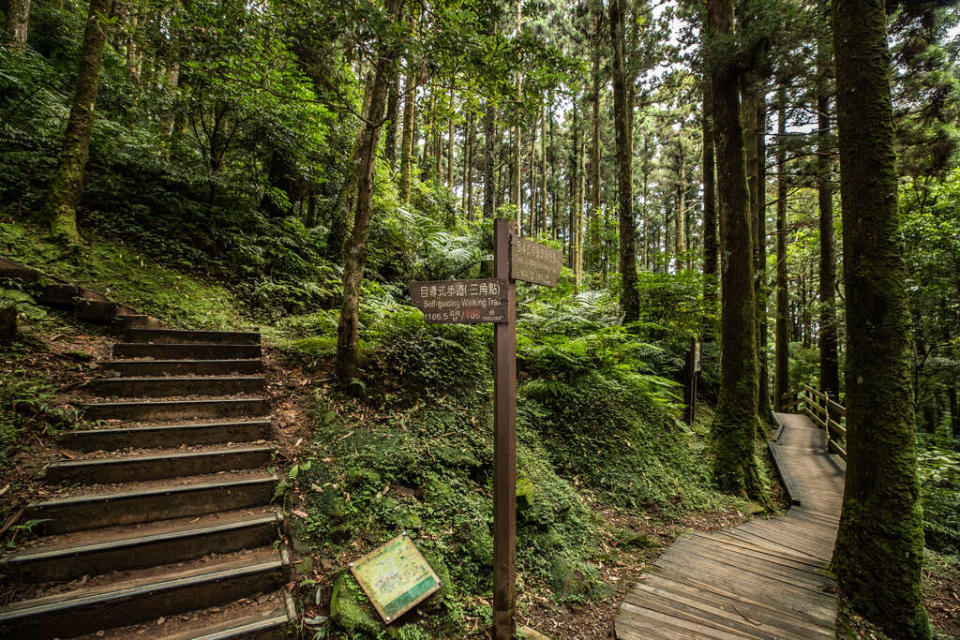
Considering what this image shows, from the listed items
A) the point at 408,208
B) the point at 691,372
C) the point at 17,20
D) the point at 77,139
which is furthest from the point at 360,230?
the point at 17,20

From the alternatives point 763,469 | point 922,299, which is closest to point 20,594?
point 763,469

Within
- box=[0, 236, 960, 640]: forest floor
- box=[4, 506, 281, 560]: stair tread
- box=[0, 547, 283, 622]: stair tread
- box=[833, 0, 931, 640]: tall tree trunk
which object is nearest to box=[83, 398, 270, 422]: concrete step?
box=[0, 236, 960, 640]: forest floor

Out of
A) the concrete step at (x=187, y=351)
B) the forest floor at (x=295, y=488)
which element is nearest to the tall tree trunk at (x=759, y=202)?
the forest floor at (x=295, y=488)

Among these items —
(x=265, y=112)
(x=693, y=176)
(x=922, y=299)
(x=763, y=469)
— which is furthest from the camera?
(x=693, y=176)

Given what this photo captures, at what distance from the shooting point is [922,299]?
1007cm

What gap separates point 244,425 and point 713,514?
6.78 meters

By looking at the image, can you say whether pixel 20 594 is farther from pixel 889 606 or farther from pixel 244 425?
pixel 889 606

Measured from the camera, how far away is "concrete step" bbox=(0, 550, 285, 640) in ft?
7.31

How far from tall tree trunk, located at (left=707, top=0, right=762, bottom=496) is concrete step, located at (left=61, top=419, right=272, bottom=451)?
7494 mm

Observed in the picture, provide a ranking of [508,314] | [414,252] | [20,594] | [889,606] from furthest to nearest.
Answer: [414,252]
[889,606]
[508,314]
[20,594]

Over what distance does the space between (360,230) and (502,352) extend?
9.27 ft

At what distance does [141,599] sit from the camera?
8.11 ft

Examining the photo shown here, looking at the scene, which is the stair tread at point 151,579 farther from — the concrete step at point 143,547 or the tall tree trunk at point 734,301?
the tall tree trunk at point 734,301

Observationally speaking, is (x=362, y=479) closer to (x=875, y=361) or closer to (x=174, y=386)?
(x=174, y=386)
